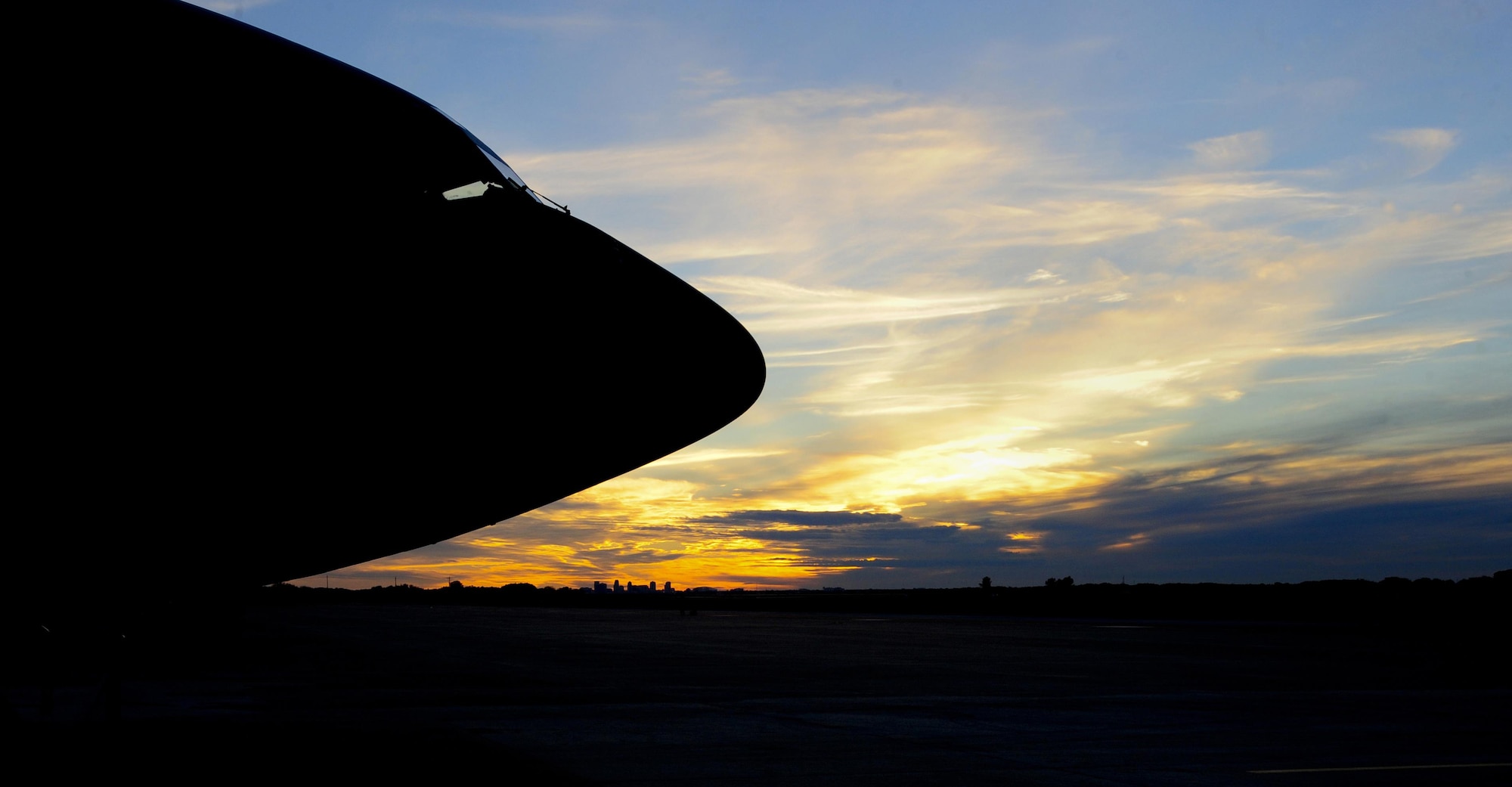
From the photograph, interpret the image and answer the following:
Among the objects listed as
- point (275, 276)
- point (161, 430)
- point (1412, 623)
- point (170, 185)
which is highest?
point (170, 185)

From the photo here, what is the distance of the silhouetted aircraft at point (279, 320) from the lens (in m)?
5.25

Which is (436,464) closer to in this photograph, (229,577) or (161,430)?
(161,430)

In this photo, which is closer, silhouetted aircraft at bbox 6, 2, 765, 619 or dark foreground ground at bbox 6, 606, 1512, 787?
silhouetted aircraft at bbox 6, 2, 765, 619

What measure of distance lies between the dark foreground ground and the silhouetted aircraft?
3.53 m

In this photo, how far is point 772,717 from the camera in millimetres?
13938

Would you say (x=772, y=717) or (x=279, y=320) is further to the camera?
(x=772, y=717)

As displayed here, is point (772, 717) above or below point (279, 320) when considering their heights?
below

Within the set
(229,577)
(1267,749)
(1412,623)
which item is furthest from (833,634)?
(229,577)

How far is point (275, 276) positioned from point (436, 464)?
4.01 ft

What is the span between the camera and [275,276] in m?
5.54

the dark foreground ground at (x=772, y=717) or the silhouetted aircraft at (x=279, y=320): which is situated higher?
the silhouetted aircraft at (x=279, y=320)

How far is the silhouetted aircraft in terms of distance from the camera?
5250mm

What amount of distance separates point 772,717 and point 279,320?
9533 millimetres

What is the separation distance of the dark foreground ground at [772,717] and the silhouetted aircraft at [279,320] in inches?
139
